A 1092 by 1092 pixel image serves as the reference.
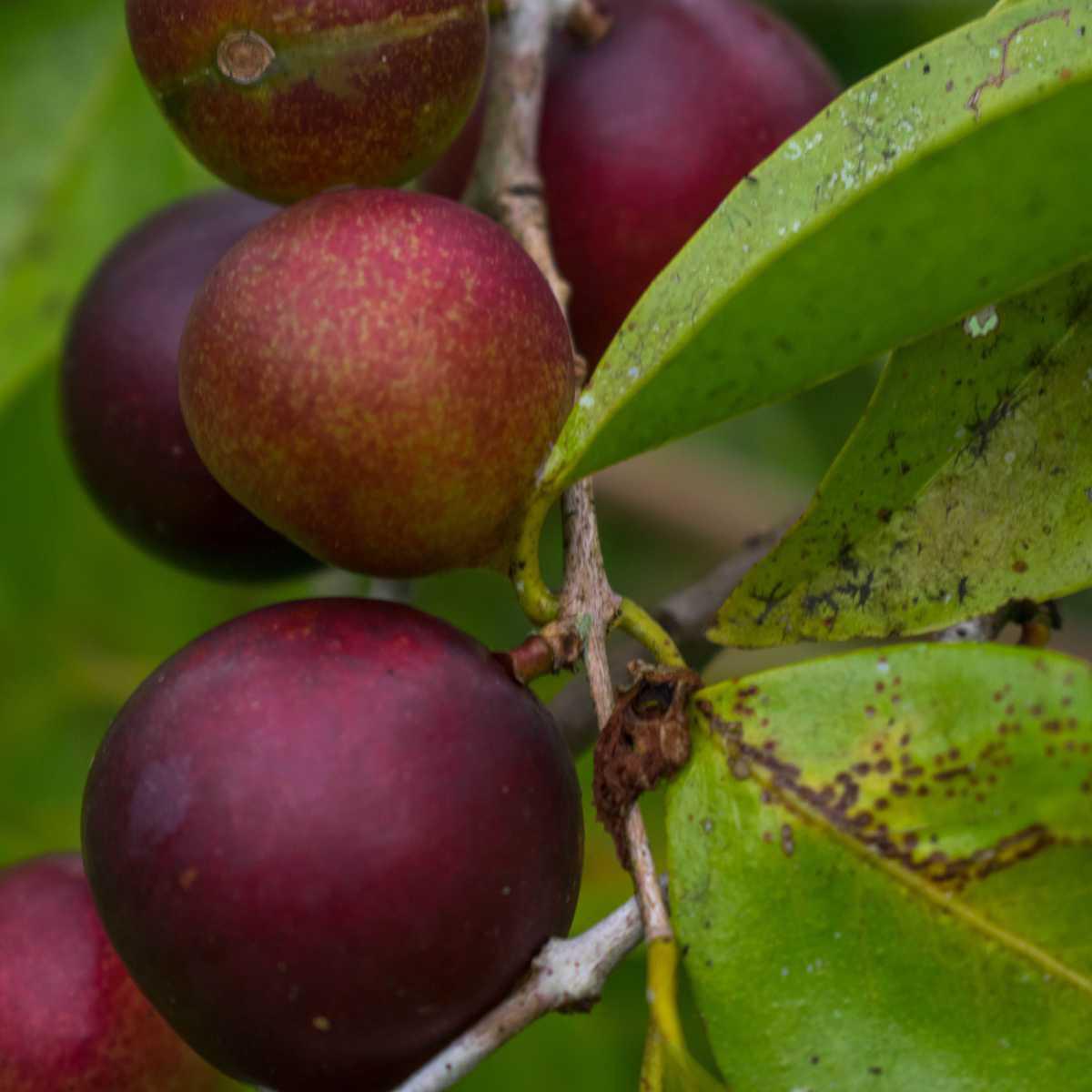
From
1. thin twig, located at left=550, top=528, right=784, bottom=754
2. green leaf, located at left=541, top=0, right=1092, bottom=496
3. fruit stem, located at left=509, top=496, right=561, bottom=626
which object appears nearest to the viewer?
green leaf, located at left=541, top=0, right=1092, bottom=496

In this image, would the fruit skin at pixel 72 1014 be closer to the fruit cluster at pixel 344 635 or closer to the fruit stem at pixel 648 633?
the fruit cluster at pixel 344 635

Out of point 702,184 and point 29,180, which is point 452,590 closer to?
point 29,180

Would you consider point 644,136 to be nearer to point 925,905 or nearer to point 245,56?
point 245,56

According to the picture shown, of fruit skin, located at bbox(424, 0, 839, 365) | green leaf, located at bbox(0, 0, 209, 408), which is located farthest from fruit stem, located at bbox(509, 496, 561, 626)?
green leaf, located at bbox(0, 0, 209, 408)

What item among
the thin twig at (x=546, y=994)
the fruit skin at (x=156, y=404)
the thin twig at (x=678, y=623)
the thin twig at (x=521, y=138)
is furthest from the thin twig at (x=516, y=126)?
the thin twig at (x=546, y=994)

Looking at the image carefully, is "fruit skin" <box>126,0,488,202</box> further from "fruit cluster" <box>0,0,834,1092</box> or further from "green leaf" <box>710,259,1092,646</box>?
"green leaf" <box>710,259,1092,646</box>

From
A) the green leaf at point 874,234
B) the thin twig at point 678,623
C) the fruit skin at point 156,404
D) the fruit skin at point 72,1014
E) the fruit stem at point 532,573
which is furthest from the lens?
the thin twig at point 678,623
